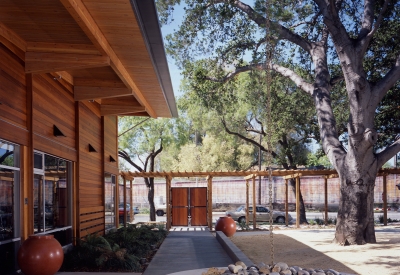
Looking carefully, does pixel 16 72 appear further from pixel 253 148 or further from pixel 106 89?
pixel 253 148

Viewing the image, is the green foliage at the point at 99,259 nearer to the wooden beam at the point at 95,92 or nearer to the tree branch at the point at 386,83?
the wooden beam at the point at 95,92

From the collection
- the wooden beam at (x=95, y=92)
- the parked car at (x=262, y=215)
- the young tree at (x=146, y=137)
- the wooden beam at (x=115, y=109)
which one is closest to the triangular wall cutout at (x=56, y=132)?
the wooden beam at (x=95, y=92)

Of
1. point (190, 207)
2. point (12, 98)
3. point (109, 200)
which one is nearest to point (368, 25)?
point (109, 200)

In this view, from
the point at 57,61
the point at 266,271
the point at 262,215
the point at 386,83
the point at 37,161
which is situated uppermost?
the point at 386,83

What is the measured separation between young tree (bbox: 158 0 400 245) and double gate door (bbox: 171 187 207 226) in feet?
23.1

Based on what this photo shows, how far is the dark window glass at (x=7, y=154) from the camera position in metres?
8.20

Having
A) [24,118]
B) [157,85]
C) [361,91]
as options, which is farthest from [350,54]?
[24,118]

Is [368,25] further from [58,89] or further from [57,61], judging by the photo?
[57,61]

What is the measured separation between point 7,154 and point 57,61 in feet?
6.53

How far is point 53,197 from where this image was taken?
11.1m

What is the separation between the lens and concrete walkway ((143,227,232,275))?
1048 centimetres

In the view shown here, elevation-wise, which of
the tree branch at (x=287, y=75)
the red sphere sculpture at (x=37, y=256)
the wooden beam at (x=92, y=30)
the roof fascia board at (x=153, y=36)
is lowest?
the red sphere sculpture at (x=37, y=256)

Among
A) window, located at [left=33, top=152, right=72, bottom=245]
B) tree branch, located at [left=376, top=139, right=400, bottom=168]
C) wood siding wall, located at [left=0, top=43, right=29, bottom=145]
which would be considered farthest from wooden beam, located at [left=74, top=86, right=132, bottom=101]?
tree branch, located at [left=376, top=139, right=400, bottom=168]

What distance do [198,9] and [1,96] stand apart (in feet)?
34.3
